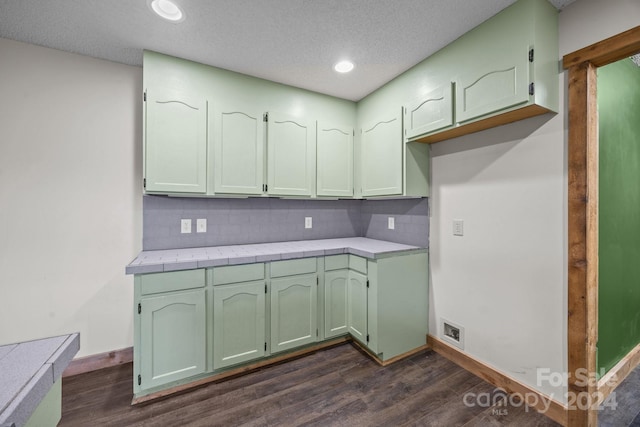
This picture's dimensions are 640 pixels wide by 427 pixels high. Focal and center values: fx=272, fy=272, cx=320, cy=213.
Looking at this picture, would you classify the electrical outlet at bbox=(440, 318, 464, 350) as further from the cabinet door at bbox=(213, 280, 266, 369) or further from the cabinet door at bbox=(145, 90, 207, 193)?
the cabinet door at bbox=(145, 90, 207, 193)

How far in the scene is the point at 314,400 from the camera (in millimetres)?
1720

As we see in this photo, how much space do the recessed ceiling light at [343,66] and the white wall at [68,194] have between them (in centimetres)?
159

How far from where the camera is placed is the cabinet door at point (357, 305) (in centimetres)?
221

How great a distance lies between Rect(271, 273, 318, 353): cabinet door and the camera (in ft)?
6.83

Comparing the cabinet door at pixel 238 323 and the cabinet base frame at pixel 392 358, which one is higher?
the cabinet door at pixel 238 323

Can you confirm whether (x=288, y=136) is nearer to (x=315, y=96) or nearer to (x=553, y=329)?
(x=315, y=96)

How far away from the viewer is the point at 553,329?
5.22ft

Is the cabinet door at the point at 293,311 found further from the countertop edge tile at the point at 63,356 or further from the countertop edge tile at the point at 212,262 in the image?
the countertop edge tile at the point at 63,356

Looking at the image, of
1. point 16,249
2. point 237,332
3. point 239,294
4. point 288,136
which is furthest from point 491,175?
point 16,249

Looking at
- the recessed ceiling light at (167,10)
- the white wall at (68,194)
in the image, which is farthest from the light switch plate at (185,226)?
the recessed ceiling light at (167,10)

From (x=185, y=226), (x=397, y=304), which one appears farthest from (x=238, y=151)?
(x=397, y=304)

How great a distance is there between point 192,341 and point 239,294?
0.41 metres

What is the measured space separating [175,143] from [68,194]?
87 centimetres

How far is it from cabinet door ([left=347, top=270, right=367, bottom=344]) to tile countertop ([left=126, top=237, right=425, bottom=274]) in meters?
0.22
